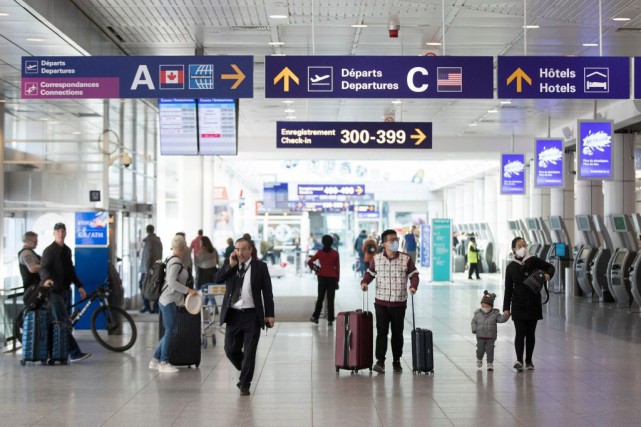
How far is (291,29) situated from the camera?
15.4 metres

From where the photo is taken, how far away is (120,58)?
12008mm

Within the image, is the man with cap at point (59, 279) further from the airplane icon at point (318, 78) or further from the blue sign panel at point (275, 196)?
the blue sign panel at point (275, 196)

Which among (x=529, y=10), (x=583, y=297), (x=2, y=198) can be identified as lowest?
(x=583, y=297)

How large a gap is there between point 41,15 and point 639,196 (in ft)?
84.4

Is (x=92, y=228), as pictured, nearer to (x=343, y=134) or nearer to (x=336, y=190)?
(x=343, y=134)

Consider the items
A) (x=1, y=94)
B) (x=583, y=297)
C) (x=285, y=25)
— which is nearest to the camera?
(x=285, y=25)

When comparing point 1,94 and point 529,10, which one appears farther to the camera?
point 1,94

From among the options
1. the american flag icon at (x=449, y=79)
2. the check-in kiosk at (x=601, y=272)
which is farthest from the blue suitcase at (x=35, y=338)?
the check-in kiosk at (x=601, y=272)

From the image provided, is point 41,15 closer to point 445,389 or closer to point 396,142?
point 445,389

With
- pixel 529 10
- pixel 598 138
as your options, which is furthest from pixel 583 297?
pixel 529 10

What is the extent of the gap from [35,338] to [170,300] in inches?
77.7

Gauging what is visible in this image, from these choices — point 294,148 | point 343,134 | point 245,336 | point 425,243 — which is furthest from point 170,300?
point 425,243

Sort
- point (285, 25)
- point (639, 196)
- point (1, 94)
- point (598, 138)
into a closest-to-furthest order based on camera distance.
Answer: point (285, 25) < point (1, 94) < point (598, 138) < point (639, 196)

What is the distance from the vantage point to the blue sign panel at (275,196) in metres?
44.4
